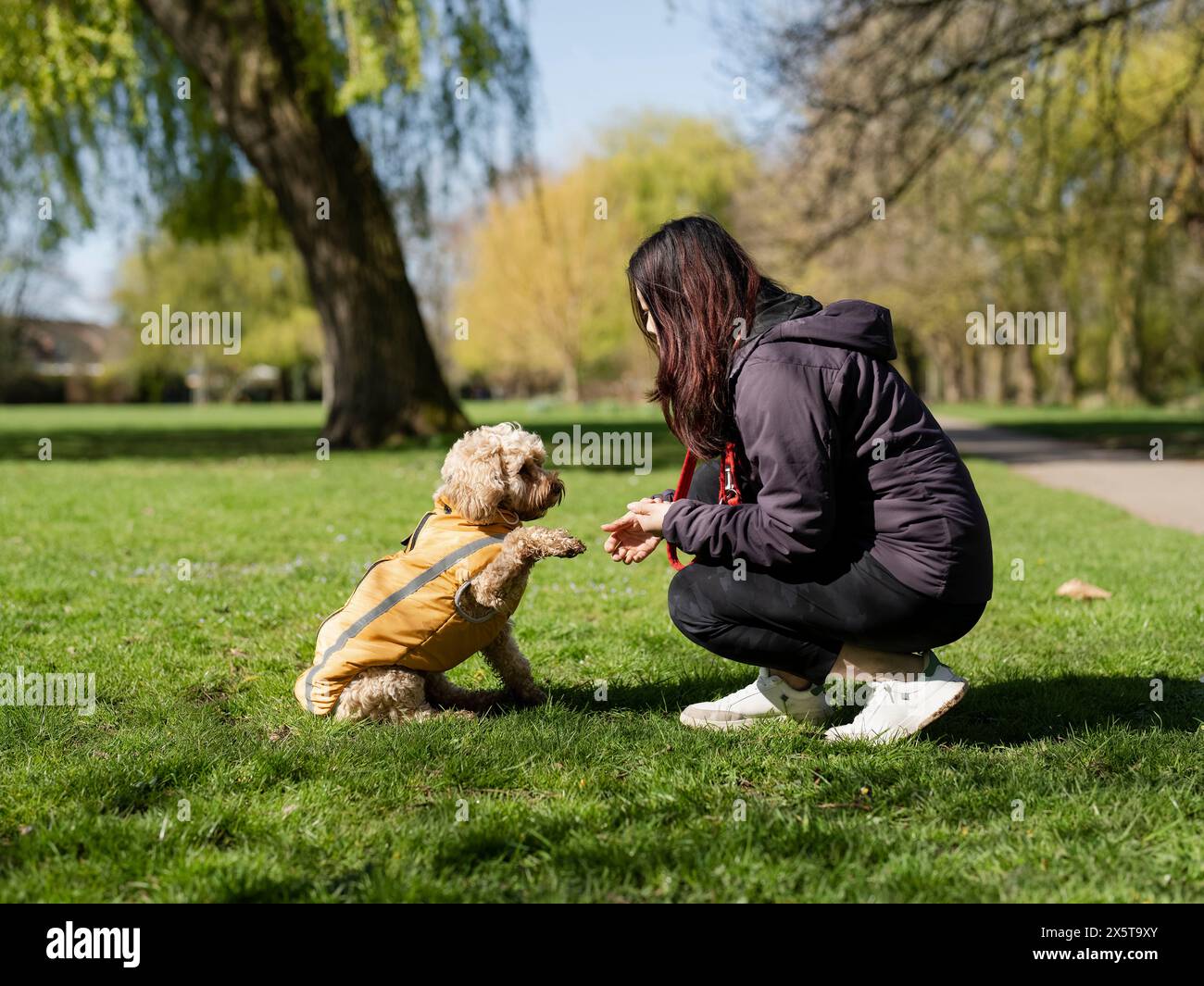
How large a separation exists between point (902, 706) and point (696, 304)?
63.5 inches

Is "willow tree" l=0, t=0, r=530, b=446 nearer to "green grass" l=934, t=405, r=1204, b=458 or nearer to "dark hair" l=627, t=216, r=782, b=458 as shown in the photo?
"dark hair" l=627, t=216, r=782, b=458

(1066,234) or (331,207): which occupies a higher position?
(1066,234)

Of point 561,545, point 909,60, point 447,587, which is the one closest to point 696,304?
point 561,545

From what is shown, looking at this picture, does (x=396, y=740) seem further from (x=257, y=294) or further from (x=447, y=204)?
(x=257, y=294)

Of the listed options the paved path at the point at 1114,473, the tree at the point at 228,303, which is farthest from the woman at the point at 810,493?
the tree at the point at 228,303

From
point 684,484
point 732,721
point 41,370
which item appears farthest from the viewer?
point 41,370

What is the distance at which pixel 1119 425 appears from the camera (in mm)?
26188

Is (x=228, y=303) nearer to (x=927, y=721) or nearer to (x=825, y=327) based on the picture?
(x=825, y=327)

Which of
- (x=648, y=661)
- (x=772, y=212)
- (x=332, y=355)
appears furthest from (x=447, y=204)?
(x=772, y=212)

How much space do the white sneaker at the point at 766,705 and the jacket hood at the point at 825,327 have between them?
4.36 ft

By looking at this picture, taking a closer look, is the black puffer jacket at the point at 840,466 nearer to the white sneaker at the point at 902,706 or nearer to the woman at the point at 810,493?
the woman at the point at 810,493

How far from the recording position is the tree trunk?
15.1 metres

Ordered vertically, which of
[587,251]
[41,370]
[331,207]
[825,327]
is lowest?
[825,327]
